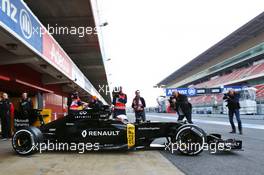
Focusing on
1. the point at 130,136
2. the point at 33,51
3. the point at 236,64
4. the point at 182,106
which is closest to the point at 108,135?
the point at 130,136

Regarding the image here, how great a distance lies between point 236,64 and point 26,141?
63.8 metres

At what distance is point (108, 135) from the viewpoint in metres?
7.26

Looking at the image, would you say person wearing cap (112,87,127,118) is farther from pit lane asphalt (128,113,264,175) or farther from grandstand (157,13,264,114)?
grandstand (157,13,264,114)

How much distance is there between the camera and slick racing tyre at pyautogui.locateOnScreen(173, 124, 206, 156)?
6.87m

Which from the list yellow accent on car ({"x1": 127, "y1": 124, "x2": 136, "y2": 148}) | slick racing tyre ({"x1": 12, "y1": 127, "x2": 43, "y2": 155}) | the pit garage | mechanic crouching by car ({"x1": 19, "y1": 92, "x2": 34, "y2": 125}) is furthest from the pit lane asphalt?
mechanic crouching by car ({"x1": 19, "y1": 92, "x2": 34, "y2": 125})

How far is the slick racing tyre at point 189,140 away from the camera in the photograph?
270 inches

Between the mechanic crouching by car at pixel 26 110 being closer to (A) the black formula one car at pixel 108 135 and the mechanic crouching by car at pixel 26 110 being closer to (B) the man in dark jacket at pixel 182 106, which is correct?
(A) the black formula one car at pixel 108 135

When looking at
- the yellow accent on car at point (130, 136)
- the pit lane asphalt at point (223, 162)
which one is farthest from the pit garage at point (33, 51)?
the pit lane asphalt at point (223, 162)

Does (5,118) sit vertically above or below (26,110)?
below

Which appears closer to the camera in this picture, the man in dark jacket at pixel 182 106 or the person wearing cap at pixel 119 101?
the man in dark jacket at pixel 182 106

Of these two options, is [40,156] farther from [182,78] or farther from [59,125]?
[182,78]

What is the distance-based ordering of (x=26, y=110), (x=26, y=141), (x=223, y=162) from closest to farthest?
(x=223, y=162) < (x=26, y=141) < (x=26, y=110)

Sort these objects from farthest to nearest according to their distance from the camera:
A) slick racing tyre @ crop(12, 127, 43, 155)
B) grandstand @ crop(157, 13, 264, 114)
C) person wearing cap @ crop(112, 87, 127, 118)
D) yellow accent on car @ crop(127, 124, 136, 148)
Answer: grandstand @ crop(157, 13, 264, 114), person wearing cap @ crop(112, 87, 127, 118), yellow accent on car @ crop(127, 124, 136, 148), slick racing tyre @ crop(12, 127, 43, 155)

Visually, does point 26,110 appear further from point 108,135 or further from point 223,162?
point 223,162
